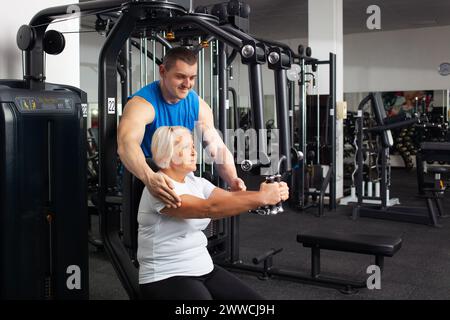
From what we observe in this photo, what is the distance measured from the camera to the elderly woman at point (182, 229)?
5.08 feet

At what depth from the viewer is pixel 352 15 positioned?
8.23 m

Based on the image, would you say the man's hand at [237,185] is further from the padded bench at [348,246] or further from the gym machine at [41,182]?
the padded bench at [348,246]

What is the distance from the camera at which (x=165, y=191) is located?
1546mm

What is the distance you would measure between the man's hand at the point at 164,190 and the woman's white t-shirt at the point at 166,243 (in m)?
0.04

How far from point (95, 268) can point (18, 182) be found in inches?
62.8

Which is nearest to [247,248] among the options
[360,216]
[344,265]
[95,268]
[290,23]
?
[344,265]

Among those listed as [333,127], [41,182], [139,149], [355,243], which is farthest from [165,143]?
[333,127]

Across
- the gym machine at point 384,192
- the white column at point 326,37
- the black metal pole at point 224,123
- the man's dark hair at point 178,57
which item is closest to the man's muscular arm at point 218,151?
the man's dark hair at point 178,57

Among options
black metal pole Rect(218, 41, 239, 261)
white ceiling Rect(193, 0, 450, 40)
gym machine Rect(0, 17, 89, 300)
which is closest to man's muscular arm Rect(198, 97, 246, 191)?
gym machine Rect(0, 17, 89, 300)

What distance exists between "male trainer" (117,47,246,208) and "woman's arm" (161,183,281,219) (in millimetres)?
35

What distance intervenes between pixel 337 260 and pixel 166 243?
2274 mm

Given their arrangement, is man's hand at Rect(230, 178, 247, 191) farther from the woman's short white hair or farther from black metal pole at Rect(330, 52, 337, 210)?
black metal pole at Rect(330, 52, 337, 210)

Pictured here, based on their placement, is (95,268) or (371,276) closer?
(371,276)
